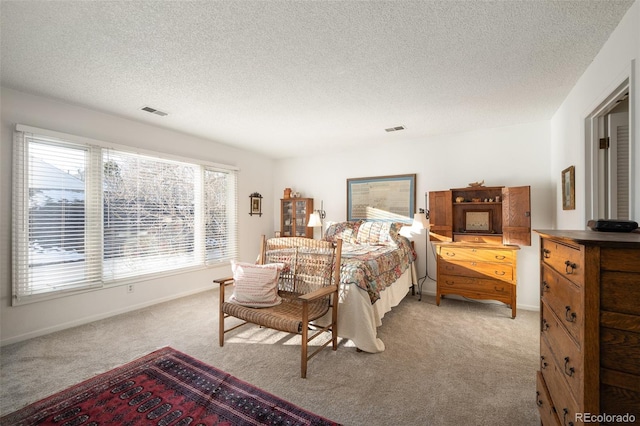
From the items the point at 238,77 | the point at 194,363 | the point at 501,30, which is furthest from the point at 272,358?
the point at 501,30

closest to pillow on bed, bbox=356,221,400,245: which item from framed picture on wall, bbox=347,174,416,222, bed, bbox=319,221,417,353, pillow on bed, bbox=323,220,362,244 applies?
bed, bbox=319,221,417,353

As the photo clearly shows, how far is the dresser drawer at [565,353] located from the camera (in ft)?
3.27

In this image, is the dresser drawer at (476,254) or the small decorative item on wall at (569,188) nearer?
the small decorative item on wall at (569,188)

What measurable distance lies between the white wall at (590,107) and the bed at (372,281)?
1.86 m

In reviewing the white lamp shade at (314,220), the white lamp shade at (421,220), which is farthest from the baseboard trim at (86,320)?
the white lamp shade at (421,220)

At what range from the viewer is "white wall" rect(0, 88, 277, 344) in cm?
277

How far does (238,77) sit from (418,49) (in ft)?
5.17

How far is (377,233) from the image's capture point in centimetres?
433

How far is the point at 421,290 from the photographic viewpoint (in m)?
Result: 4.48

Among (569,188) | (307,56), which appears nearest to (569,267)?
(307,56)

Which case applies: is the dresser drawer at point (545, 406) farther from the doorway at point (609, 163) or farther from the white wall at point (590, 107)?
the doorway at point (609, 163)

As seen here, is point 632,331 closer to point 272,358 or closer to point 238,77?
point 272,358

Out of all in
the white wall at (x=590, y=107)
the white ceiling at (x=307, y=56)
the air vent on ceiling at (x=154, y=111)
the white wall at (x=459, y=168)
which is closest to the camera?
the white wall at (x=590, y=107)

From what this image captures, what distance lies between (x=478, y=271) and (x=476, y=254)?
0.22 metres
